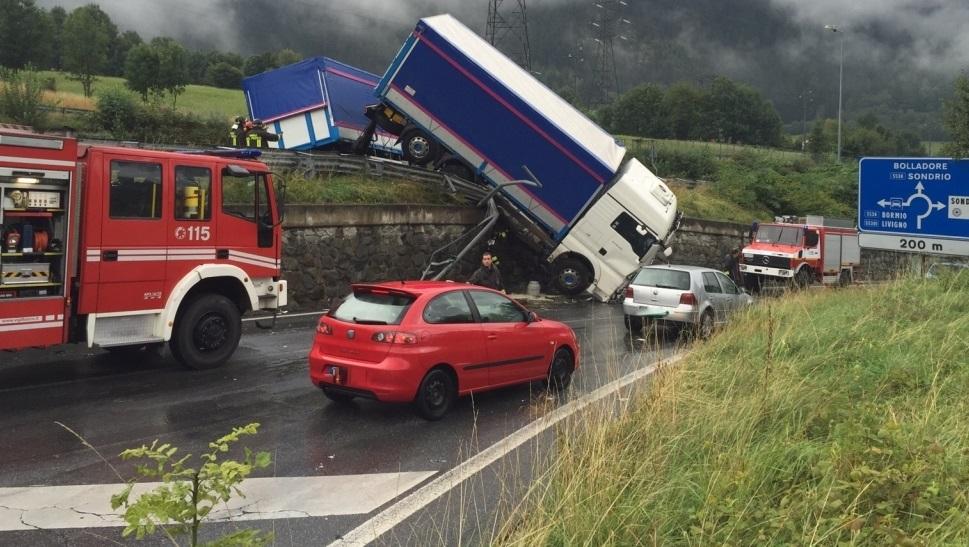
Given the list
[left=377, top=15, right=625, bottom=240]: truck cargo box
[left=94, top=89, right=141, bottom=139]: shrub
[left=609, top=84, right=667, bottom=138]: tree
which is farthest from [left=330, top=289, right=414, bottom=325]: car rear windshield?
[left=609, top=84, right=667, bottom=138]: tree

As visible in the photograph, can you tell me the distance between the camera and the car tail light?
7.18m

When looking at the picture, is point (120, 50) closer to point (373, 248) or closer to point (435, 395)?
point (373, 248)

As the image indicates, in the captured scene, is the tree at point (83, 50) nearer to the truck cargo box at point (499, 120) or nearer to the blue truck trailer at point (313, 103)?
the blue truck trailer at point (313, 103)

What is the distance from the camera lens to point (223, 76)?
90000 mm

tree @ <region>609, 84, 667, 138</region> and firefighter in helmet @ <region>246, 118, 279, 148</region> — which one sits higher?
tree @ <region>609, 84, 667, 138</region>

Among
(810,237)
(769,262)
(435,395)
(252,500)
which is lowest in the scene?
(252,500)

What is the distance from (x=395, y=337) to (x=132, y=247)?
11.9 ft

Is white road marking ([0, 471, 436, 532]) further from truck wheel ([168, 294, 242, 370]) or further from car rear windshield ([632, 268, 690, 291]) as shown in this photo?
car rear windshield ([632, 268, 690, 291])

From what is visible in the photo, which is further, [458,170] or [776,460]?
[458,170]

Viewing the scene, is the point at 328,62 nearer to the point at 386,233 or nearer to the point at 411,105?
the point at 411,105

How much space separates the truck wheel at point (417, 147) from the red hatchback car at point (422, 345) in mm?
12293

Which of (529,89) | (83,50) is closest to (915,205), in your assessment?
(529,89)

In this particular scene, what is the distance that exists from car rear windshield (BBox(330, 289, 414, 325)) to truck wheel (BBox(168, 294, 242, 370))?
2472mm

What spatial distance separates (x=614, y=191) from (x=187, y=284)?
40.1 ft
